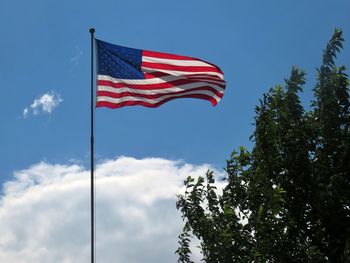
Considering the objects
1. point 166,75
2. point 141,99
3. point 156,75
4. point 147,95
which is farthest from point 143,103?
point 166,75

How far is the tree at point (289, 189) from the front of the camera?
49.0ft

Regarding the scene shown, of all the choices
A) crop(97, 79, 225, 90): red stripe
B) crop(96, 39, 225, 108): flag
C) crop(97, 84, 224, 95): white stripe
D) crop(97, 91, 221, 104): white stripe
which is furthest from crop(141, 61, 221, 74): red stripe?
crop(97, 91, 221, 104): white stripe

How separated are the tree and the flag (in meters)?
1.92

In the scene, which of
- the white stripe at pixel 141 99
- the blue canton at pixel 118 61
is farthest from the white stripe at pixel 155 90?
the blue canton at pixel 118 61

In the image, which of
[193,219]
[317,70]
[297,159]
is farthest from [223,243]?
[317,70]

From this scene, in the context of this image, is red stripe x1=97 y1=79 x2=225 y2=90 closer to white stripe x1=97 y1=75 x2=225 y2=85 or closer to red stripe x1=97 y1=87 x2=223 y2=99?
white stripe x1=97 y1=75 x2=225 y2=85

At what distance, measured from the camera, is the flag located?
1598 cm

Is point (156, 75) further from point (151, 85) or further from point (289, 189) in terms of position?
point (289, 189)

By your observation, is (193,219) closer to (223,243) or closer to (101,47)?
(223,243)

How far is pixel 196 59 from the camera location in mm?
16531

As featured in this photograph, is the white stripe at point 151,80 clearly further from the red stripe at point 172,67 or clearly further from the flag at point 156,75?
the red stripe at point 172,67

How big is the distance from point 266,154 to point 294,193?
4.43 feet

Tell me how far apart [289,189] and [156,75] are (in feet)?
16.2

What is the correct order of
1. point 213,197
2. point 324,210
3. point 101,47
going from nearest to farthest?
point 324,210 → point 101,47 → point 213,197
